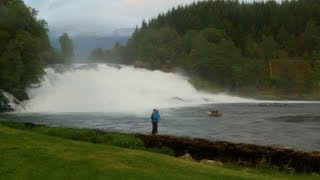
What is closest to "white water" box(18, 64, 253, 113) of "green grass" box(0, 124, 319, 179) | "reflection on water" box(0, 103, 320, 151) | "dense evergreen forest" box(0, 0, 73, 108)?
"dense evergreen forest" box(0, 0, 73, 108)

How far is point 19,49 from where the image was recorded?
70.6 m

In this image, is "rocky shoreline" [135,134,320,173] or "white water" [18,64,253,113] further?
"white water" [18,64,253,113]

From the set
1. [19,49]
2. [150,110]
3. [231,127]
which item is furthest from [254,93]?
[231,127]

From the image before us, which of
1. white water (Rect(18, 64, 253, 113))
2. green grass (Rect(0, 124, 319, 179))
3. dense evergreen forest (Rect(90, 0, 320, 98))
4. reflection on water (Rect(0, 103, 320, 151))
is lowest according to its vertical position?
green grass (Rect(0, 124, 319, 179))

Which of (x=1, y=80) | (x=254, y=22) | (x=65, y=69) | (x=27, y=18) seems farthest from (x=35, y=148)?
(x=254, y=22)

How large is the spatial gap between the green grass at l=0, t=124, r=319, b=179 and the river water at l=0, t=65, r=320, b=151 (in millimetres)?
19180

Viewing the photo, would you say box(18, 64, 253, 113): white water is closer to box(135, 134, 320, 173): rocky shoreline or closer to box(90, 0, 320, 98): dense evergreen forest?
box(90, 0, 320, 98): dense evergreen forest

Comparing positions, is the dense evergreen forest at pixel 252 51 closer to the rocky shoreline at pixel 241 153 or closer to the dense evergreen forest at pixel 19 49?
the dense evergreen forest at pixel 19 49

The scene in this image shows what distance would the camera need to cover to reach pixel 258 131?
4909 centimetres

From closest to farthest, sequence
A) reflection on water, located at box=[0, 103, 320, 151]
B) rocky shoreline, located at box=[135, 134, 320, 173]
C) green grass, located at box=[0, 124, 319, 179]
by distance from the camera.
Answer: green grass, located at box=[0, 124, 319, 179], rocky shoreline, located at box=[135, 134, 320, 173], reflection on water, located at box=[0, 103, 320, 151]

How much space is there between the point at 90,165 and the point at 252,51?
147 metres

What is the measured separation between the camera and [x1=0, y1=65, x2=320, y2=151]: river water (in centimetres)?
4769

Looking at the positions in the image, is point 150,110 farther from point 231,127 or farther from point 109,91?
point 231,127

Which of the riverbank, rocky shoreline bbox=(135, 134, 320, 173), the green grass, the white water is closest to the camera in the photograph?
the green grass
